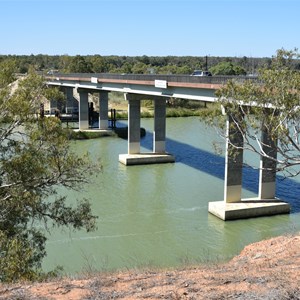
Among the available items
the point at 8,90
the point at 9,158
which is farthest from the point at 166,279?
the point at 8,90

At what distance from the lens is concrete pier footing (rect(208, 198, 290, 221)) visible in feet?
73.0

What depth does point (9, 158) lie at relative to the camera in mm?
12438

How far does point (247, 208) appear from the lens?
22.5 m

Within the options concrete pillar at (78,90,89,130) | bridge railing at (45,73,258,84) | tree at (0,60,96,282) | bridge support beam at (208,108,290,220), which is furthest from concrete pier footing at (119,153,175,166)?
tree at (0,60,96,282)

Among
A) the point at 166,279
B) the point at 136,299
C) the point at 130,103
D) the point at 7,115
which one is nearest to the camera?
the point at 136,299

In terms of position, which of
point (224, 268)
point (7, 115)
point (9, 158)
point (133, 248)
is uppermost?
point (7, 115)

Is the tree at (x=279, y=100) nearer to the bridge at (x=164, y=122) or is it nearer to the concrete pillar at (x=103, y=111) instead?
the bridge at (x=164, y=122)

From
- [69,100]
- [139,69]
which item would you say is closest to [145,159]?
[69,100]

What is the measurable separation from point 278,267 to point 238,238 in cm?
1020

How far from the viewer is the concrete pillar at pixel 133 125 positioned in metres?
37.7

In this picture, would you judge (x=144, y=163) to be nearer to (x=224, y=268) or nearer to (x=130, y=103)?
(x=130, y=103)

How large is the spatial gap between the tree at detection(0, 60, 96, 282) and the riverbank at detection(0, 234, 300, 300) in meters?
2.60

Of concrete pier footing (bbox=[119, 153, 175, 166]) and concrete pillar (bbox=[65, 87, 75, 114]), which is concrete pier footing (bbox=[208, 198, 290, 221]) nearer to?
concrete pier footing (bbox=[119, 153, 175, 166])

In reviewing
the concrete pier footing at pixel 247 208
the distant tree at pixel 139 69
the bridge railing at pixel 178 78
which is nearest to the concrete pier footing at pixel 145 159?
the bridge railing at pixel 178 78
